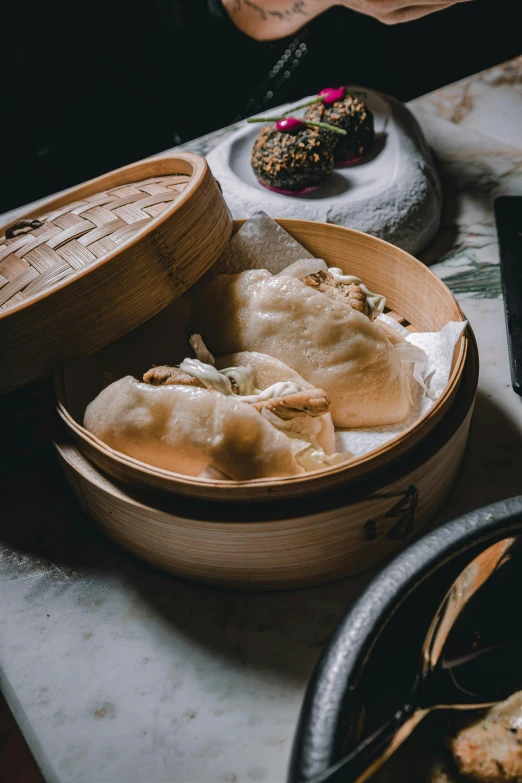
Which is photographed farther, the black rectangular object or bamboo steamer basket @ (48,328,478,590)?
the black rectangular object

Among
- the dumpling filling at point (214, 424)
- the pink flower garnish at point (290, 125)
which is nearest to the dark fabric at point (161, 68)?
the pink flower garnish at point (290, 125)

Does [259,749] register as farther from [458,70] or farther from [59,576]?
[458,70]

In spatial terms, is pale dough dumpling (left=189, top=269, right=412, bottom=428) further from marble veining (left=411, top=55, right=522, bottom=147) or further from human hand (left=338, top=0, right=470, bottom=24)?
marble veining (left=411, top=55, right=522, bottom=147)

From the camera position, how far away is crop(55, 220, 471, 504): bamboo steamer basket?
106 centimetres

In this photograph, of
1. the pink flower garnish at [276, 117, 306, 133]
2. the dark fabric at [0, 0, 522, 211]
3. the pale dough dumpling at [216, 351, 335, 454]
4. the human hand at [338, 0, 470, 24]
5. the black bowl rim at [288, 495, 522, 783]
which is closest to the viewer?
the black bowl rim at [288, 495, 522, 783]

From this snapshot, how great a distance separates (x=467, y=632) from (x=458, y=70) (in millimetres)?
3575

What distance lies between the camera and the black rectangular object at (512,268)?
61.6 inches

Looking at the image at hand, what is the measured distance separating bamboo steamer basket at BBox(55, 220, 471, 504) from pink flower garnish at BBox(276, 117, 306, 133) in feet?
1.93

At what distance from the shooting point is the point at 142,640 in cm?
118

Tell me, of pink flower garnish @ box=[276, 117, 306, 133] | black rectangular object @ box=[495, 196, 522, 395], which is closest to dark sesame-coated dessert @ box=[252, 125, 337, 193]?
pink flower garnish @ box=[276, 117, 306, 133]

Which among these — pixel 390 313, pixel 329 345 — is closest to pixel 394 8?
pixel 390 313

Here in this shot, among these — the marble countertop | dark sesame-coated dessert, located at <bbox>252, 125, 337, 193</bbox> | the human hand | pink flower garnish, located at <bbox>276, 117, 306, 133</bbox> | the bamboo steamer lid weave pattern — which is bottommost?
the marble countertop

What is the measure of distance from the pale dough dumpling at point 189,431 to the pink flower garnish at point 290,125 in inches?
50.4

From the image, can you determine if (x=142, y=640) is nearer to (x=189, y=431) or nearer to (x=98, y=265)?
(x=189, y=431)
